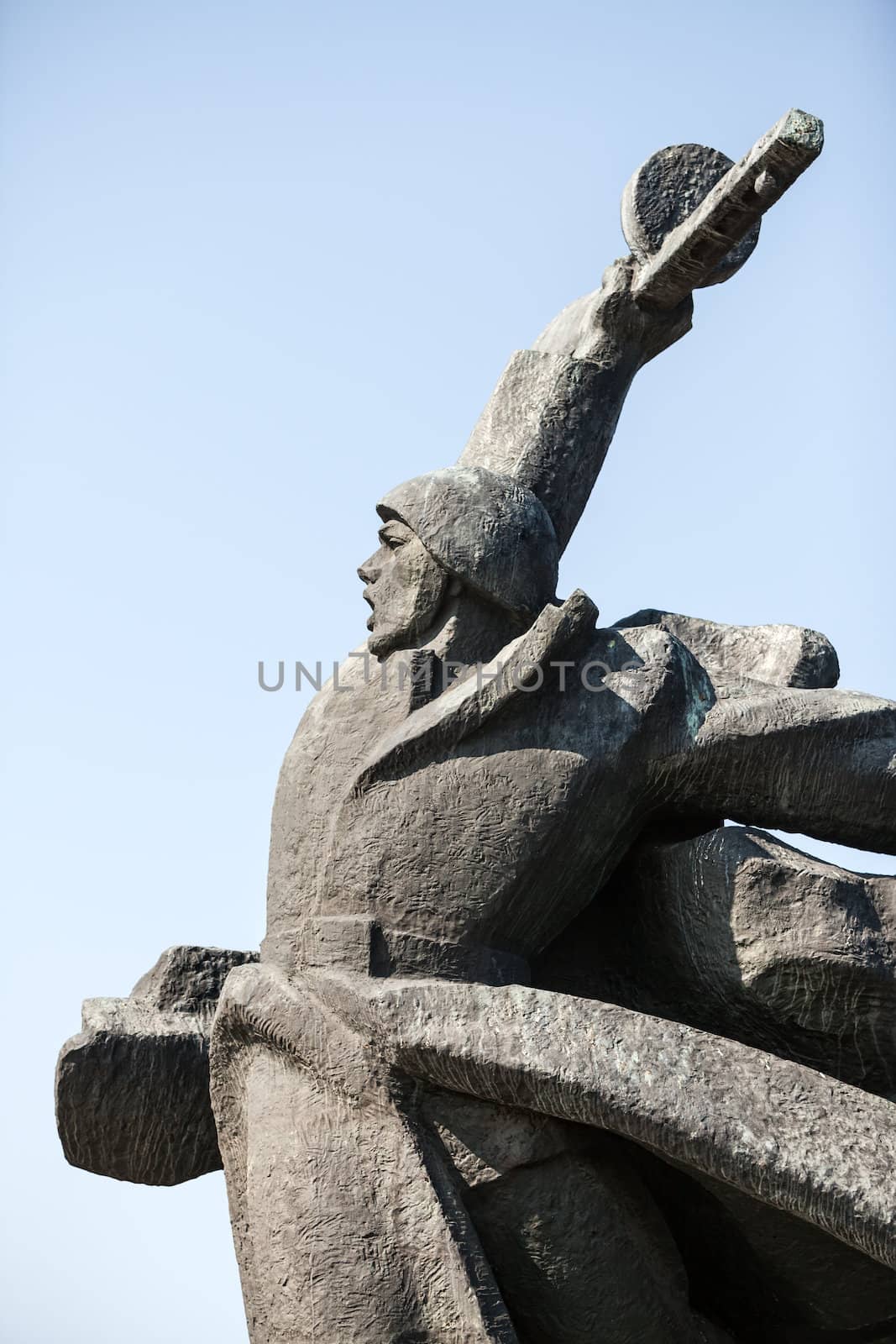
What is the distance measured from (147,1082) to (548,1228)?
1.08m

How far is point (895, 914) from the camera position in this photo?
162 inches

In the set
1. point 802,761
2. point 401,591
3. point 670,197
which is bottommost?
point 802,761

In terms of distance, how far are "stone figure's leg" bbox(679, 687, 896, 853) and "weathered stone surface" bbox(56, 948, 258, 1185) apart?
135cm

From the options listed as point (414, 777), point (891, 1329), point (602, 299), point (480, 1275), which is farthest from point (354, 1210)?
point (602, 299)

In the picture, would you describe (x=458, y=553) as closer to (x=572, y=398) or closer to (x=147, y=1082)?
(x=572, y=398)

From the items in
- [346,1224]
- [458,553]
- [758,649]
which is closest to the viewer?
[346,1224]

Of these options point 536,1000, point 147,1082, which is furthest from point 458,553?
point 147,1082

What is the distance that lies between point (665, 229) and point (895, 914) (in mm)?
2057

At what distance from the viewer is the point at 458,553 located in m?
4.38

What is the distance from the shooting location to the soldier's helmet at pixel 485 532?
173 inches

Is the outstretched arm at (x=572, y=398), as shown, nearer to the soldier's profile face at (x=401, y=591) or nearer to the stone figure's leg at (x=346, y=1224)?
the soldier's profile face at (x=401, y=591)

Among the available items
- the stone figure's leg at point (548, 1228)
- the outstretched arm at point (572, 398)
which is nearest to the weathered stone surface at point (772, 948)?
the stone figure's leg at point (548, 1228)

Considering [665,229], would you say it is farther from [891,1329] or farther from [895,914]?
[891,1329]

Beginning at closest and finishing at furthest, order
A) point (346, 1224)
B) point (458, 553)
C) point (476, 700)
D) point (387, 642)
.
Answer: point (346, 1224)
point (476, 700)
point (458, 553)
point (387, 642)
